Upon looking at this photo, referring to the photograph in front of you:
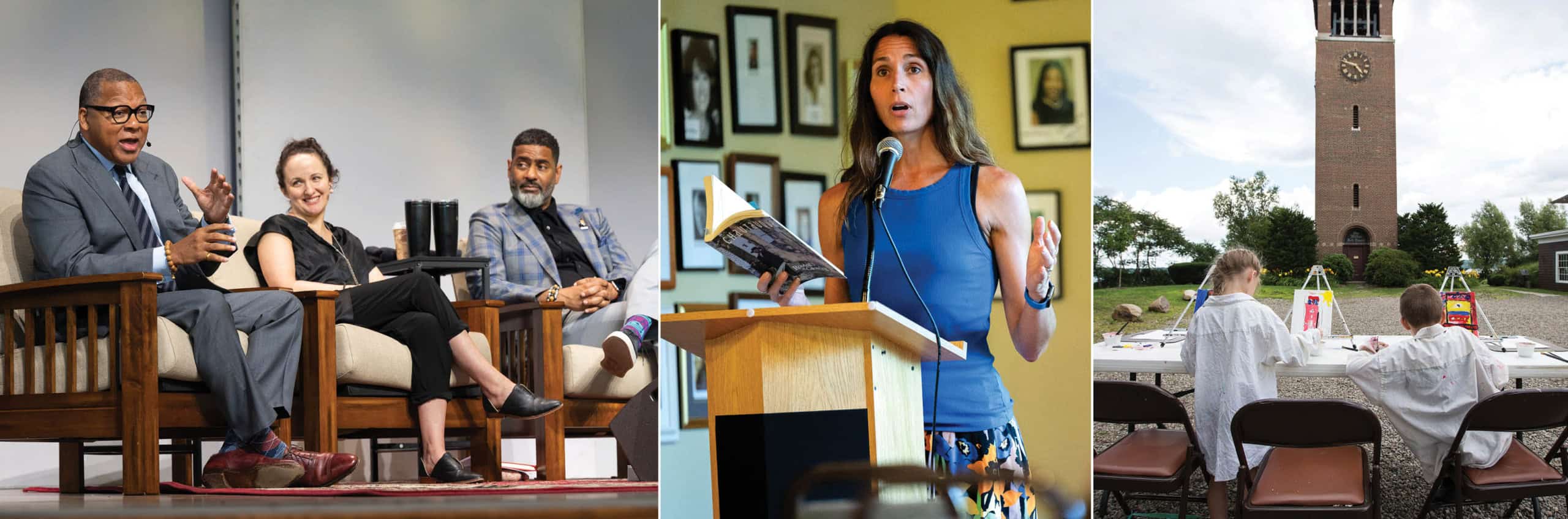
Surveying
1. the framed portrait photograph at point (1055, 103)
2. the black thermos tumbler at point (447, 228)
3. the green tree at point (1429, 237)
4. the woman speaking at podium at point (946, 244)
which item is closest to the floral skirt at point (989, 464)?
the woman speaking at podium at point (946, 244)

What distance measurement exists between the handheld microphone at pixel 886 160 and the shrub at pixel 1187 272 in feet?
Result: 9.22

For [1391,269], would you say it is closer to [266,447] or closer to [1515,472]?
[1515,472]

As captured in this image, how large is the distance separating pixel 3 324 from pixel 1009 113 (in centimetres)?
223

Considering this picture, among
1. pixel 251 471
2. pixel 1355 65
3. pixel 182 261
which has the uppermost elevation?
pixel 1355 65

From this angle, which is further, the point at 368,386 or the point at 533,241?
the point at 533,241

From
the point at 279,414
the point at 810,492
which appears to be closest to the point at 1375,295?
the point at 810,492

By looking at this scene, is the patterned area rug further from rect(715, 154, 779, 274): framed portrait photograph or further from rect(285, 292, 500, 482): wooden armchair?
rect(715, 154, 779, 274): framed portrait photograph

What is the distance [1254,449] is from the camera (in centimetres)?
335

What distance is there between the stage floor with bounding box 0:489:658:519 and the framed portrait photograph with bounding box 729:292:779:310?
0.37 metres

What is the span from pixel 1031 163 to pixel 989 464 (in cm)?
48

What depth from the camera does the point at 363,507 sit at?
1820mm

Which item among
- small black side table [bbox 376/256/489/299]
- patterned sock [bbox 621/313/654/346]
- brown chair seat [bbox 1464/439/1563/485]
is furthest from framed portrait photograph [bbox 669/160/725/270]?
brown chair seat [bbox 1464/439/1563/485]

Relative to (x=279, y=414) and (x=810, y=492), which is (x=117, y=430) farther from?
(x=810, y=492)

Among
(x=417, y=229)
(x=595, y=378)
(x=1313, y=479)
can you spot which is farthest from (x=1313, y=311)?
(x=417, y=229)
